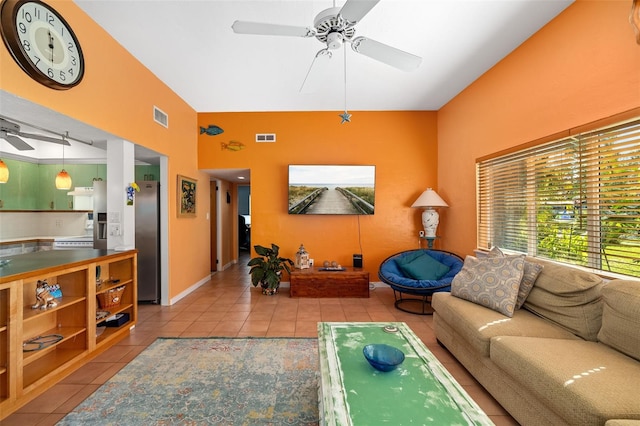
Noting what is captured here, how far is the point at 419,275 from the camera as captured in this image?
12.7ft

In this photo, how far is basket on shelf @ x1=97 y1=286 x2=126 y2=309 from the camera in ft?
9.03

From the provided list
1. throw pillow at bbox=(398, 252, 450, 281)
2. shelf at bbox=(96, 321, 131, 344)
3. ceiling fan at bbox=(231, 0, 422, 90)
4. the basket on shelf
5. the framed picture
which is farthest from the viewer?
the framed picture

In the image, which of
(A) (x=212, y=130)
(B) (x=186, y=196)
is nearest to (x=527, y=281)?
(B) (x=186, y=196)

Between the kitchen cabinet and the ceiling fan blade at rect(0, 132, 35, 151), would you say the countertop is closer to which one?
the kitchen cabinet

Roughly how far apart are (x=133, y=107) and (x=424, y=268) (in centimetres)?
425

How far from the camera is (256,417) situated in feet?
5.62

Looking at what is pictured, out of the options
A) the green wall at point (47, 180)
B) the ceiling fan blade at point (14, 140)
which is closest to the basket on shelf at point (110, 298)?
the ceiling fan blade at point (14, 140)

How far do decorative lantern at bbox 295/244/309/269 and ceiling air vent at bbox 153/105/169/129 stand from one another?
2.69 m

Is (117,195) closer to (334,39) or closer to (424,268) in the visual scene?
(334,39)

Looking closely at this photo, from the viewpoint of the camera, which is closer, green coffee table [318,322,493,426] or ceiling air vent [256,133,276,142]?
green coffee table [318,322,493,426]

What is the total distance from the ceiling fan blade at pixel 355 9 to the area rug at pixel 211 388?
8.26 feet

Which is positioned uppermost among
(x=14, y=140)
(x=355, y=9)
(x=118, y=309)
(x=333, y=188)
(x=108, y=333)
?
(x=355, y=9)

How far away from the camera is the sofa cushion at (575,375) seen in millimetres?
1190

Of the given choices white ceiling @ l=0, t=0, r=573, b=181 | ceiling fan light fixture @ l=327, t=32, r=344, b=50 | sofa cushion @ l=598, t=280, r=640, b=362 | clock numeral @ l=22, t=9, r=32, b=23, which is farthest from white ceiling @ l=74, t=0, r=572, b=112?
sofa cushion @ l=598, t=280, r=640, b=362
